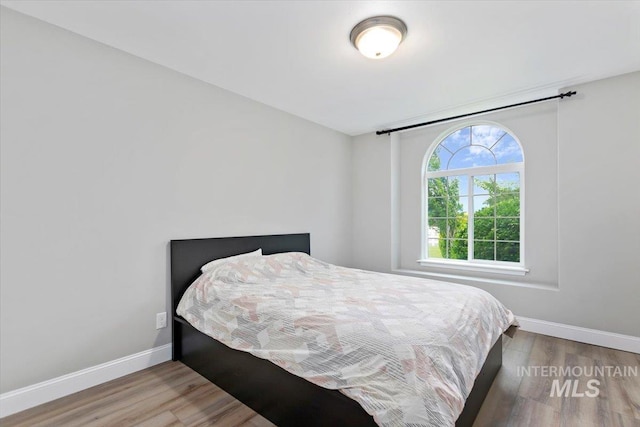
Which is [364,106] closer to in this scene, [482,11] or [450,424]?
[482,11]

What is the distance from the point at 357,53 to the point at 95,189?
7.06 ft

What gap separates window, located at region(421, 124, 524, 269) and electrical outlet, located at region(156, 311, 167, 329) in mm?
3131

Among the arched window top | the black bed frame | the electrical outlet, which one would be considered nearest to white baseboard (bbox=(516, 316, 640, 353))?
the black bed frame

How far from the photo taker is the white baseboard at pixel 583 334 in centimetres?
256

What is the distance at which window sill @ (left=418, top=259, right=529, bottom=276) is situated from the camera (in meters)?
3.27

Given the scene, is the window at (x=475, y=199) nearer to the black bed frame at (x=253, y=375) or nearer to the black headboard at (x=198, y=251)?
the black bed frame at (x=253, y=375)

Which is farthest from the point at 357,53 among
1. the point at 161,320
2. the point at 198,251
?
the point at 161,320

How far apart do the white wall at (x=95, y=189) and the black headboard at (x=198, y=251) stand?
3.4 inches

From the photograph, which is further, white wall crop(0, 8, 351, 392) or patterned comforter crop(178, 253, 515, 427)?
white wall crop(0, 8, 351, 392)

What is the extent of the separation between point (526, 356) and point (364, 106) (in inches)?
112

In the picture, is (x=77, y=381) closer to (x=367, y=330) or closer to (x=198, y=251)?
(x=198, y=251)

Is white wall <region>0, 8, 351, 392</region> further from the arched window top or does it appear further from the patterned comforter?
the arched window top

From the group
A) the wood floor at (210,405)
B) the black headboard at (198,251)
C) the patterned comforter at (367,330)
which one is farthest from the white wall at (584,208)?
the black headboard at (198,251)

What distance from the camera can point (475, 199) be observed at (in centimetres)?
369
